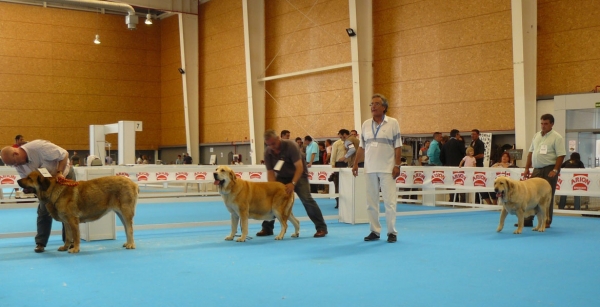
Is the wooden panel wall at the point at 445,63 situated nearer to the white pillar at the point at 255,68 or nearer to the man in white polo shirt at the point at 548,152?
the white pillar at the point at 255,68

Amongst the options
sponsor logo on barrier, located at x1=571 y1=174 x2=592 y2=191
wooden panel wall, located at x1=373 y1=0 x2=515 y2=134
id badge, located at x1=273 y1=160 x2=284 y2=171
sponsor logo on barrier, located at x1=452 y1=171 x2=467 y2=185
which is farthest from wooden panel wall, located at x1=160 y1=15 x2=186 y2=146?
id badge, located at x1=273 y1=160 x2=284 y2=171

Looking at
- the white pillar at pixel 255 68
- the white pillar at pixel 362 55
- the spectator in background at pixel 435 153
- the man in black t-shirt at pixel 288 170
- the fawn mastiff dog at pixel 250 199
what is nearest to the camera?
the fawn mastiff dog at pixel 250 199

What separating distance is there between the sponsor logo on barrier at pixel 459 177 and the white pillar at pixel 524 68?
466cm

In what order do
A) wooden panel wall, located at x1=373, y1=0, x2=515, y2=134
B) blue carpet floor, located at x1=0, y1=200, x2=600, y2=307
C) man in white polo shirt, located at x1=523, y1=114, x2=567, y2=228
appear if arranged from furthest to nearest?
1. wooden panel wall, located at x1=373, y1=0, x2=515, y2=134
2. man in white polo shirt, located at x1=523, y1=114, x2=567, y2=228
3. blue carpet floor, located at x1=0, y1=200, x2=600, y2=307

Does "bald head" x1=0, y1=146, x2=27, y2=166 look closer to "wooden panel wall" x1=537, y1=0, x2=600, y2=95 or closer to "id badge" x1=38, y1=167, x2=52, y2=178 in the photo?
"id badge" x1=38, y1=167, x2=52, y2=178

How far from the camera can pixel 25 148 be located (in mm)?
6930

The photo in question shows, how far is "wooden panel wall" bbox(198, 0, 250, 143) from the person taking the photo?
91.3ft

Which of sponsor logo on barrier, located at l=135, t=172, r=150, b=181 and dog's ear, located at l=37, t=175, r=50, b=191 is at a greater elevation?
dog's ear, located at l=37, t=175, r=50, b=191

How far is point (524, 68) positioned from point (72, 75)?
74.7 feet

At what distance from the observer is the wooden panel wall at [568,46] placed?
15.8 metres

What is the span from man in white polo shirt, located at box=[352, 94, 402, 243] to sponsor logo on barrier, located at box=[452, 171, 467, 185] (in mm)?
4954

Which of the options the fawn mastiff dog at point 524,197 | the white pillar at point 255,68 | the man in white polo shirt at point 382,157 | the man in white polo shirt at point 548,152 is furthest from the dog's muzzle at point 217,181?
the white pillar at point 255,68

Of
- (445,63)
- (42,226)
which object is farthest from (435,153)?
(42,226)

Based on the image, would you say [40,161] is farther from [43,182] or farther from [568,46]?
[568,46]
